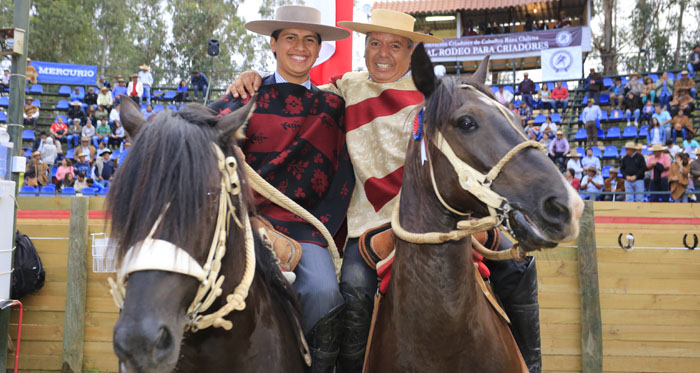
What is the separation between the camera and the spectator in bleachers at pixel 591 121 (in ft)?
60.7

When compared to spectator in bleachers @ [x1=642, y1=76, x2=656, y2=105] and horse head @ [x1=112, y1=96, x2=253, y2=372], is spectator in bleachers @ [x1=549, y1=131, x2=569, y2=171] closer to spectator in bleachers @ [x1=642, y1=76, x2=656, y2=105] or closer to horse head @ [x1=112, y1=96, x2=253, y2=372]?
spectator in bleachers @ [x1=642, y1=76, x2=656, y2=105]

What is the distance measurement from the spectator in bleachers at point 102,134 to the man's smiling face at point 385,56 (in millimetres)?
19831

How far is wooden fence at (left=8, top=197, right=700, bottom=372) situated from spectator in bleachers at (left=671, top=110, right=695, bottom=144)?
42.8 feet

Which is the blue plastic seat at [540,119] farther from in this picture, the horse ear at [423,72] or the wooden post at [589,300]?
the horse ear at [423,72]

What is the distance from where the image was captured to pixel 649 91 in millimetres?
18719

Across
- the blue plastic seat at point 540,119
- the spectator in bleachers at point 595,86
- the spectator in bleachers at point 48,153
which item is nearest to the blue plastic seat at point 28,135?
the spectator in bleachers at point 48,153

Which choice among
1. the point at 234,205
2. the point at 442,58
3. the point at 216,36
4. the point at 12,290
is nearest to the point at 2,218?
the point at 12,290

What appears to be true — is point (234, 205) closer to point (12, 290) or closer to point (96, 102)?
point (12, 290)

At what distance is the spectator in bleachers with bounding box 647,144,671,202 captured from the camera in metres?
13.2

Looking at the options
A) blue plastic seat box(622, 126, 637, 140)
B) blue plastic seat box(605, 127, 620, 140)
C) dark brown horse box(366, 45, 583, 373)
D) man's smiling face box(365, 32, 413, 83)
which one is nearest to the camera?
dark brown horse box(366, 45, 583, 373)

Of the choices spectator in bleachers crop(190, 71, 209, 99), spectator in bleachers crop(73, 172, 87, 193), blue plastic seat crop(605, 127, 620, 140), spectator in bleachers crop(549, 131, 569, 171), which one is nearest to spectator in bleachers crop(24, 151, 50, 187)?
spectator in bleachers crop(73, 172, 87, 193)

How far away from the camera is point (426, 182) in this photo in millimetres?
2490

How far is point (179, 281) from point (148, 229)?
7.5 inches

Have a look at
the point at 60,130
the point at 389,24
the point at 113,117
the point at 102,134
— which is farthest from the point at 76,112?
the point at 389,24
